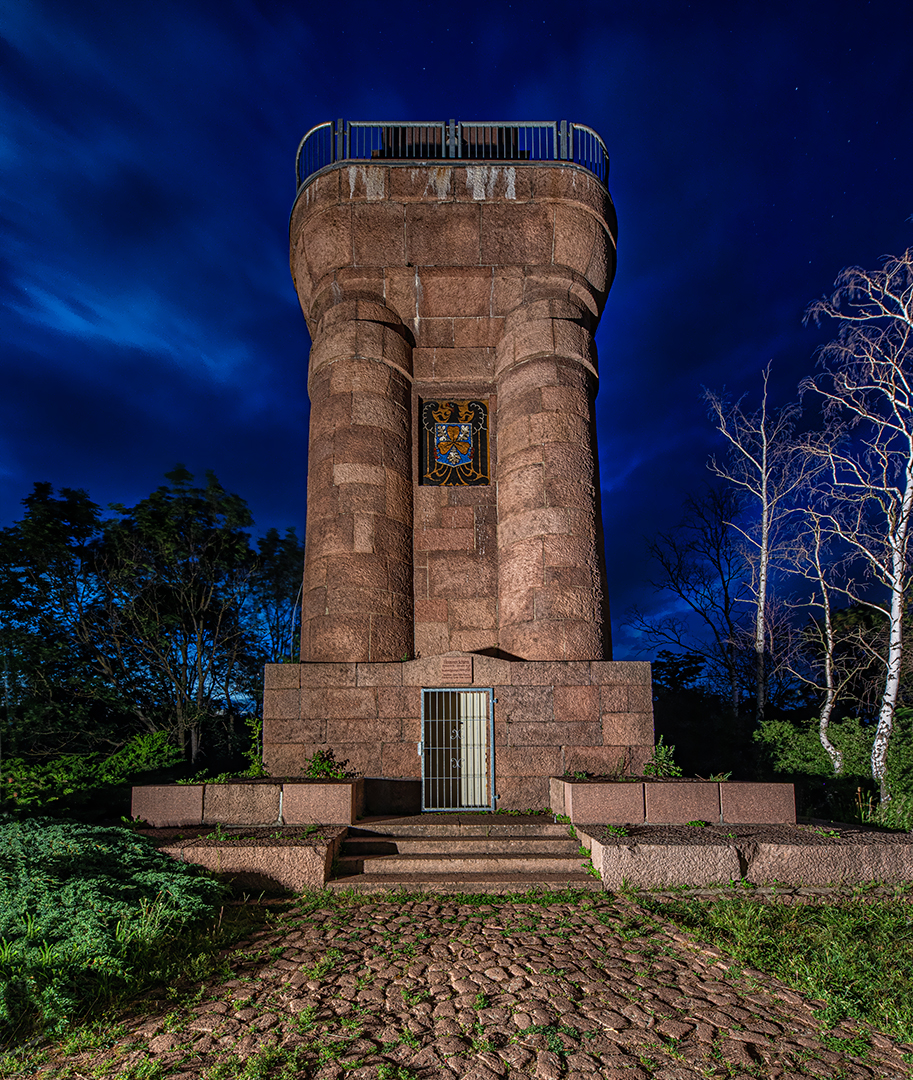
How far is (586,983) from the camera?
4188 mm

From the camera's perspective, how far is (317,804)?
23.9 feet

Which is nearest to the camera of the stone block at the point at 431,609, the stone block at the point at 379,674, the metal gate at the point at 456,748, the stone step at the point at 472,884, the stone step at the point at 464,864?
the stone step at the point at 472,884

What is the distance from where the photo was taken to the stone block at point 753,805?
7.17 meters

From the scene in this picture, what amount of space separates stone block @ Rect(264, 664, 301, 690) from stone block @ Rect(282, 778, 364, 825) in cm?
164

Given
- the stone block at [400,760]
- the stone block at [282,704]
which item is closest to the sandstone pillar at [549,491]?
the stone block at [400,760]

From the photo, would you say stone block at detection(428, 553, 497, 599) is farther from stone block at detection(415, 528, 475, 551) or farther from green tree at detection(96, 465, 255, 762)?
green tree at detection(96, 465, 255, 762)

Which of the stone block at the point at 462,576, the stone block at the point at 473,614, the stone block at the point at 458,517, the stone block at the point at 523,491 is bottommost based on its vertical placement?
the stone block at the point at 473,614

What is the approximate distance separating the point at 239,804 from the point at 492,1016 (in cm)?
431

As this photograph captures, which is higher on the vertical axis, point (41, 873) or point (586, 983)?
point (41, 873)

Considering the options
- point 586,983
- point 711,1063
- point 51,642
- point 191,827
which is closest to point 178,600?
point 51,642

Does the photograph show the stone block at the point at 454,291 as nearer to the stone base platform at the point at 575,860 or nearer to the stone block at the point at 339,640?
the stone block at the point at 339,640

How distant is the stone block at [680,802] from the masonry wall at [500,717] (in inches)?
51.6

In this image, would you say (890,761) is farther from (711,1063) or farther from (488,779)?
(711,1063)

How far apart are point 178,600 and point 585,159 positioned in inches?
498
